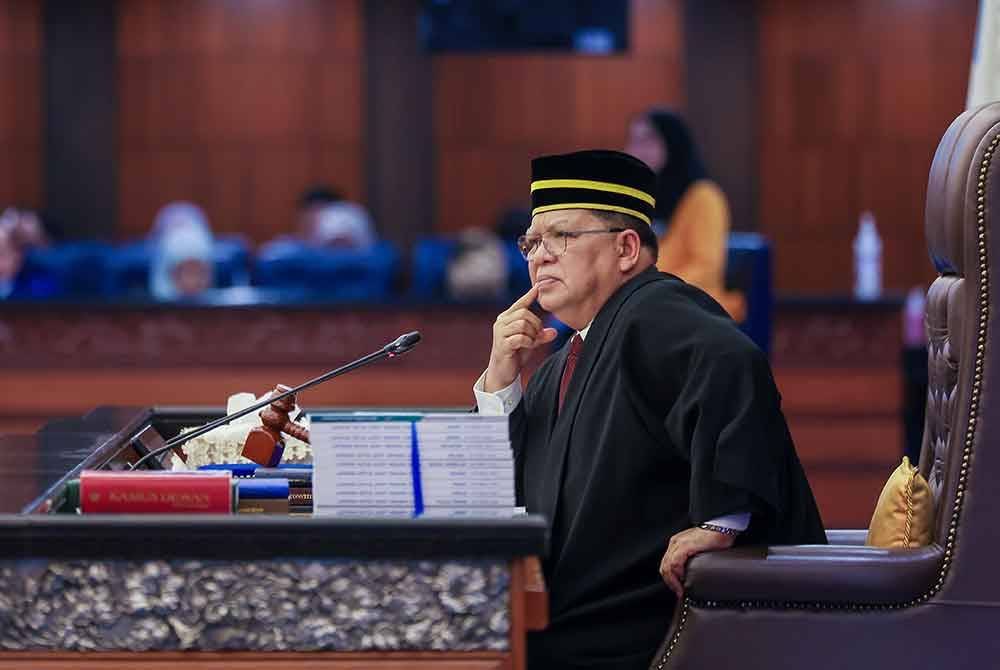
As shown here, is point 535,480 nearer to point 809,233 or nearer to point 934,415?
point 934,415

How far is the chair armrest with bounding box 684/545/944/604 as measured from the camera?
233 centimetres

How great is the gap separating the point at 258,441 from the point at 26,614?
740mm

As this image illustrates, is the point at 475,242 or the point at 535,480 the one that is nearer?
the point at 535,480

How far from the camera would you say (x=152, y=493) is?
6.91 feet

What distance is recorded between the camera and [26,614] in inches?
79.9

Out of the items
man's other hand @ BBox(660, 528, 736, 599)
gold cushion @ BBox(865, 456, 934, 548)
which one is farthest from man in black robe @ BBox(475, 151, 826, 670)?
gold cushion @ BBox(865, 456, 934, 548)

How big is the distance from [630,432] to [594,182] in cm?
45

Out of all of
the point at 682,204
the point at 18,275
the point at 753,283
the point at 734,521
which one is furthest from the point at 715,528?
the point at 18,275

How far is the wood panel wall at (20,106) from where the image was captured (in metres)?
10.4

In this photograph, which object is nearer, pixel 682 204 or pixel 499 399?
pixel 499 399

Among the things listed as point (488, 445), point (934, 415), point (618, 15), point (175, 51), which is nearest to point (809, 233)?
point (618, 15)

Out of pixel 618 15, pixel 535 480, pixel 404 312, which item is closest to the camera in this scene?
pixel 535 480

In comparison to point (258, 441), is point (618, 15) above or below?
above

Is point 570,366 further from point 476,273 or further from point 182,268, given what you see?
point 182,268
